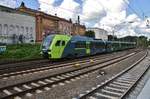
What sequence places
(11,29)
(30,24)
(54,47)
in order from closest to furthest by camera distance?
(54,47) < (11,29) < (30,24)

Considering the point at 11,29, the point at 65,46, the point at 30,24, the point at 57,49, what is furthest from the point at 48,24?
the point at 57,49

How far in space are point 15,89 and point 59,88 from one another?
203 cm

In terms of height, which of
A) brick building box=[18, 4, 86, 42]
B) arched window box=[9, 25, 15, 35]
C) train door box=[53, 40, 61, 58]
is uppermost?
brick building box=[18, 4, 86, 42]

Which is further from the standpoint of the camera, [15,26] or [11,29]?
[15,26]

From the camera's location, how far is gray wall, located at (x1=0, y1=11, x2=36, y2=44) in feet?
178

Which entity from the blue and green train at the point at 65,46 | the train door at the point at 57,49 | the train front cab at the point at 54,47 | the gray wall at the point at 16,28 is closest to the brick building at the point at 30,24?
the gray wall at the point at 16,28

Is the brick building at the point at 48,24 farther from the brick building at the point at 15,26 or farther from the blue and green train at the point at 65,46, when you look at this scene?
the blue and green train at the point at 65,46

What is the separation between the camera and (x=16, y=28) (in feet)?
193

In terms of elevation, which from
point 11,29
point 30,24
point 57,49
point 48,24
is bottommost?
point 57,49

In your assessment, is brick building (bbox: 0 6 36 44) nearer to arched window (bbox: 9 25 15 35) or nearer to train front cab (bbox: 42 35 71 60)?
arched window (bbox: 9 25 15 35)

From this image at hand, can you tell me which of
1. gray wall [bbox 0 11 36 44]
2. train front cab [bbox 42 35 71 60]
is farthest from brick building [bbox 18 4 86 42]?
train front cab [bbox 42 35 71 60]

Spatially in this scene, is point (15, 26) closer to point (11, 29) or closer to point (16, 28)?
point (16, 28)

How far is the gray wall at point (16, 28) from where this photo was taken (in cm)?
5419

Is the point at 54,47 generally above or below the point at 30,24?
below
